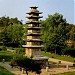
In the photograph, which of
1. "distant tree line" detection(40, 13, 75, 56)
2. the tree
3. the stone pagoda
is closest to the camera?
the tree

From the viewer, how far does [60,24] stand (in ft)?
256

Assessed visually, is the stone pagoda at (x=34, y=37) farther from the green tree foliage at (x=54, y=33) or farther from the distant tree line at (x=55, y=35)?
the green tree foliage at (x=54, y=33)

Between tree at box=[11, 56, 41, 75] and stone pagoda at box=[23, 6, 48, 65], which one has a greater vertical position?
stone pagoda at box=[23, 6, 48, 65]

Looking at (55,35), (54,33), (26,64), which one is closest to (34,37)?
(26,64)

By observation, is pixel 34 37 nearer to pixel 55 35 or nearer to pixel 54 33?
pixel 55 35

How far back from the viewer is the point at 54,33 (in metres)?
76.7

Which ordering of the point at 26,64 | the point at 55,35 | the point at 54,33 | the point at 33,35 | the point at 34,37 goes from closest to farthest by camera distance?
the point at 26,64 < the point at 33,35 < the point at 34,37 < the point at 55,35 < the point at 54,33

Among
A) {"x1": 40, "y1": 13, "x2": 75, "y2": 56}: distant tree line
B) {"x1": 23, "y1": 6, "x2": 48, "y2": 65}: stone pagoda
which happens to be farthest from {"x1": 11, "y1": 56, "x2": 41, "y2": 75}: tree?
{"x1": 40, "y1": 13, "x2": 75, "y2": 56}: distant tree line

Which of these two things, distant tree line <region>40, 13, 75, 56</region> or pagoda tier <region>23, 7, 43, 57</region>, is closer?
pagoda tier <region>23, 7, 43, 57</region>

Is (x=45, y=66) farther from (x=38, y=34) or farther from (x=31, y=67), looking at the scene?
(x=31, y=67)

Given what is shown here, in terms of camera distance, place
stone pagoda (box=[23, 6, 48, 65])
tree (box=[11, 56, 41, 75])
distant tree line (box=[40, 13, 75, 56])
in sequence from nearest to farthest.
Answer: tree (box=[11, 56, 41, 75]) < stone pagoda (box=[23, 6, 48, 65]) < distant tree line (box=[40, 13, 75, 56])

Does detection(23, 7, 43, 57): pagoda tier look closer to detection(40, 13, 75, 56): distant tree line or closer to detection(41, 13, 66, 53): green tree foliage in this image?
→ detection(40, 13, 75, 56): distant tree line

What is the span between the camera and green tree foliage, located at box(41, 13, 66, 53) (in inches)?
2995

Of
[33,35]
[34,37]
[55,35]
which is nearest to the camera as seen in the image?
[33,35]
